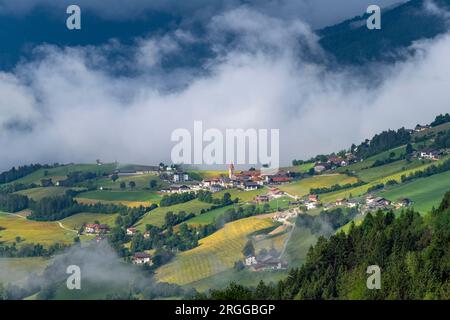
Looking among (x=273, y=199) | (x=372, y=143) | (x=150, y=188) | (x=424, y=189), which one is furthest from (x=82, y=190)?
(x=424, y=189)

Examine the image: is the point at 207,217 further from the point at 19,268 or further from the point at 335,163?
the point at 335,163

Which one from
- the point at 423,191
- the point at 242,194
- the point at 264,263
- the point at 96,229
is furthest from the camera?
the point at 242,194

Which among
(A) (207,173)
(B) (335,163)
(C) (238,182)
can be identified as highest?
(B) (335,163)

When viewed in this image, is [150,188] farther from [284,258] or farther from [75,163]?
[284,258]

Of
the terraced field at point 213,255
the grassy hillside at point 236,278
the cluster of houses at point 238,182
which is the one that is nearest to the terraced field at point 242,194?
the cluster of houses at point 238,182

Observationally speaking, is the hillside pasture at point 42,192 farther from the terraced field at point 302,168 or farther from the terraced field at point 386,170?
the terraced field at point 386,170

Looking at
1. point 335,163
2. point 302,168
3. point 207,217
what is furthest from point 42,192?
point 335,163

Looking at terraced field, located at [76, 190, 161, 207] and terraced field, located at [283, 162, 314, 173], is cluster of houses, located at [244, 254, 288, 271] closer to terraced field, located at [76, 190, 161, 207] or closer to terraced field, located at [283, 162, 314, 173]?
terraced field, located at [76, 190, 161, 207]
